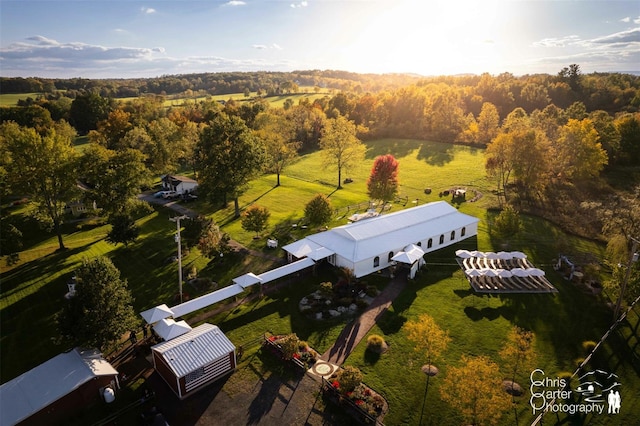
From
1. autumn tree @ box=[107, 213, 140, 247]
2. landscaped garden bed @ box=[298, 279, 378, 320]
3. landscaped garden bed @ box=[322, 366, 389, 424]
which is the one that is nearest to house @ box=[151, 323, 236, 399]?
landscaped garden bed @ box=[322, 366, 389, 424]

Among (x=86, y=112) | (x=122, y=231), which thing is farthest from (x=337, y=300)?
(x=86, y=112)

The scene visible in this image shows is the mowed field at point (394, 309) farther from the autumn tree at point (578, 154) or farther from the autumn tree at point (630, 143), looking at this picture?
the autumn tree at point (630, 143)

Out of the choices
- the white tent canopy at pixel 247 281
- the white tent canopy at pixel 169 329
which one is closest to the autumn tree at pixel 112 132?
the white tent canopy at pixel 247 281

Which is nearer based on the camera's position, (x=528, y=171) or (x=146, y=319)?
(x=146, y=319)

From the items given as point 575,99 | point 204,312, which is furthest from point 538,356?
point 575,99

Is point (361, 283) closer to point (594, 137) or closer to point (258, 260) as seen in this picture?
point (258, 260)

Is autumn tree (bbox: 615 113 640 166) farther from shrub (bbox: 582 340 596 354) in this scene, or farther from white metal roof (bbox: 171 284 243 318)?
white metal roof (bbox: 171 284 243 318)
